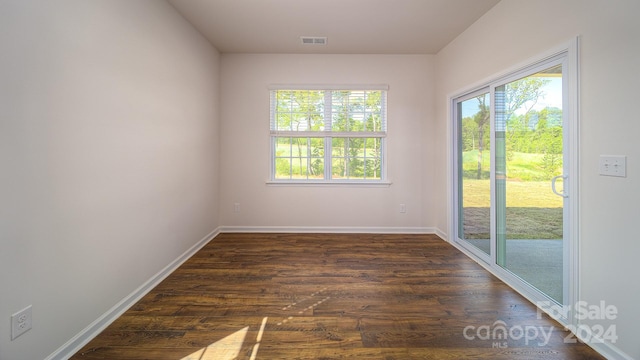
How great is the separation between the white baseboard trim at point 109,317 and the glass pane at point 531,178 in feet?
11.2

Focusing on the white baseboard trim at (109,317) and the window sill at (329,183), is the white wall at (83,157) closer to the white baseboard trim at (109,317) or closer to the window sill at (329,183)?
the white baseboard trim at (109,317)

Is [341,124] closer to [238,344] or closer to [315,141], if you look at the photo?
[315,141]

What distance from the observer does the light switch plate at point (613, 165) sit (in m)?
1.64

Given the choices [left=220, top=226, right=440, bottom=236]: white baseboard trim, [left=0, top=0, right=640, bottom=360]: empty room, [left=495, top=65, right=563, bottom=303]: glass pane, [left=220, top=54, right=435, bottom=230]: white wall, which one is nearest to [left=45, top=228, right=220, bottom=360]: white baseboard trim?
[left=0, top=0, right=640, bottom=360]: empty room

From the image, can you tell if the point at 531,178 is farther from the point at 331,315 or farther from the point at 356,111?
the point at 356,111

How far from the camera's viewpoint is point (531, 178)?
8.08ft

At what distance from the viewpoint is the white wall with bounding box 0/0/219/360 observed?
1.43 meters

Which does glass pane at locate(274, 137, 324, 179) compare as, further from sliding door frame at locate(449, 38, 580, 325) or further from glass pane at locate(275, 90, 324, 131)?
sliding door frame at locate(449, 38, 580, 325)

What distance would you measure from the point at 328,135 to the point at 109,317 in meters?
3.41

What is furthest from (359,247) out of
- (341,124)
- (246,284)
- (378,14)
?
(378,14)

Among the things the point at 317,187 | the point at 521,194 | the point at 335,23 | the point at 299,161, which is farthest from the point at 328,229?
the point at 335,23

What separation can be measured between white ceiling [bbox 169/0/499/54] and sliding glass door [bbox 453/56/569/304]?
94cm

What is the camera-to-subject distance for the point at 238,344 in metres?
1.84

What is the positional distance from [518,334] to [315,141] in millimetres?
3397
